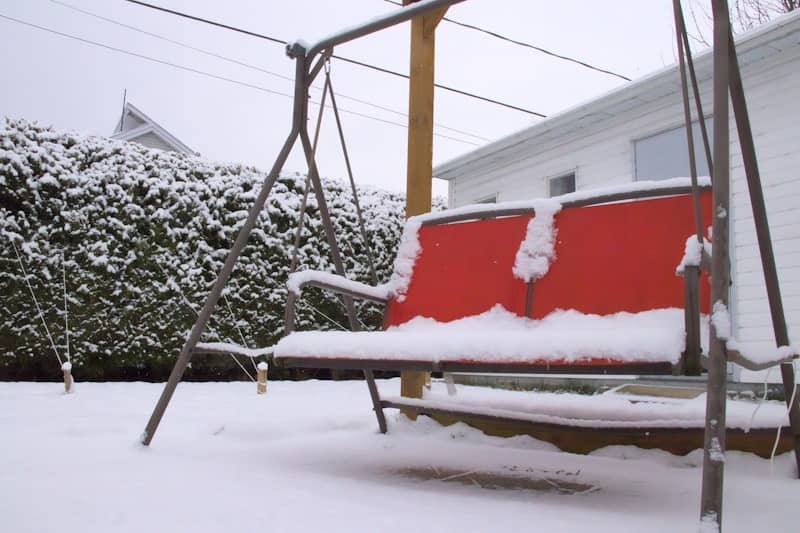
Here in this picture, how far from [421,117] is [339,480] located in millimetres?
1691

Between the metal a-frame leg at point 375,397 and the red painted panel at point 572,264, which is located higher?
the red painted panel at point 572,264

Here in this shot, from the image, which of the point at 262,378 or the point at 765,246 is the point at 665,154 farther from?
the point at 765,246

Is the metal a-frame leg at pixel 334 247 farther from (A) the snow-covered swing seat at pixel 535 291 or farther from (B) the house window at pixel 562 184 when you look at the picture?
(B) the house window at pixel 562 184

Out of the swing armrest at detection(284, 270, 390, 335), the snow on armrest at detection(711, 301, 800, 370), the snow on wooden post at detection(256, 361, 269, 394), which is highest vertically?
the swing armrest at detection(284, 270, 390, 335)

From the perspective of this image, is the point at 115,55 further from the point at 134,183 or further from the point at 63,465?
the point at 63,465

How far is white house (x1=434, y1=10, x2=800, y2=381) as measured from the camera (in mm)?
4188

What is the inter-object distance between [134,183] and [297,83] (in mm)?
3414

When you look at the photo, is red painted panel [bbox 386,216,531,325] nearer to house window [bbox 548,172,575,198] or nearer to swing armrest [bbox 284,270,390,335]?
swing armrest [bbox 284,270,390,335]

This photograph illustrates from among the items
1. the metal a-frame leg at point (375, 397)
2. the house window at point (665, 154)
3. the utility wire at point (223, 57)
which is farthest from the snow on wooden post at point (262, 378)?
the utility wire at point (223, 57)

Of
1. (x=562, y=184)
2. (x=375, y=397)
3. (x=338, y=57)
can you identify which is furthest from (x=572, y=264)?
(x=338, y=57)

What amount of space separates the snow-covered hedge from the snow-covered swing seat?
10.8 ft

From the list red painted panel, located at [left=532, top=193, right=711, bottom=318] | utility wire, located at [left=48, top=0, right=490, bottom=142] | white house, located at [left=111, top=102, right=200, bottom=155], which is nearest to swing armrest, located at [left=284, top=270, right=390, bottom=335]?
red painted panel, located at [left=532, top=193, right=711, bottom=318]

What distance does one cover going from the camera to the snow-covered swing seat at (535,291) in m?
1.22

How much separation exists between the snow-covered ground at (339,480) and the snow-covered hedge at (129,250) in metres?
2.10
